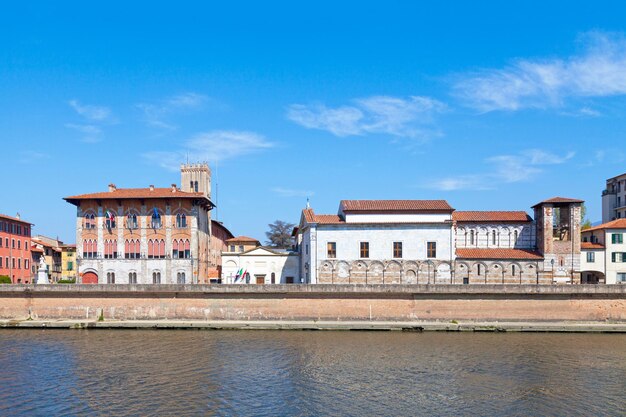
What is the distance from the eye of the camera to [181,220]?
56.7 metres

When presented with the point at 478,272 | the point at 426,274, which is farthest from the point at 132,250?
the point at 478,272

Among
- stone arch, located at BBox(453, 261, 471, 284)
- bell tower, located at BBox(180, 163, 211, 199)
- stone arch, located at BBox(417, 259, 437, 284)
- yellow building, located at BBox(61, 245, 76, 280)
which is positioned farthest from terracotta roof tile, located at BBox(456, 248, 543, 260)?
yellow building, located at BBox(61, 245, 76, 280)

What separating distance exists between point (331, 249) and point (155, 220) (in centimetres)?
1821

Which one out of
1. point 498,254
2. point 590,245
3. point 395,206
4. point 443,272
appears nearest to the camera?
point 443,272

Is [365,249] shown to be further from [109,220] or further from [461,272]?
[109,220]

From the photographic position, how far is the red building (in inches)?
2591

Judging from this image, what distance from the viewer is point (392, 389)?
24.1 metres

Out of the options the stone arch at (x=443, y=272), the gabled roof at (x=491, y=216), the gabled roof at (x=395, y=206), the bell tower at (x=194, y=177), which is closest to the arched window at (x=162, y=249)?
the gabled roof at (x=395, y=206)

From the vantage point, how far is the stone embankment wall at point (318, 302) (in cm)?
4147

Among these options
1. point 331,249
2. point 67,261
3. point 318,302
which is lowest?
point 318,302

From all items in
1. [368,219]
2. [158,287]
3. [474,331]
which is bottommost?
[474,331]

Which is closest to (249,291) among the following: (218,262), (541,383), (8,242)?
(541,383)

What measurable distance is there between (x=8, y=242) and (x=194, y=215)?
2634cm

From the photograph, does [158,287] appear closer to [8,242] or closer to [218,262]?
[218,262]
